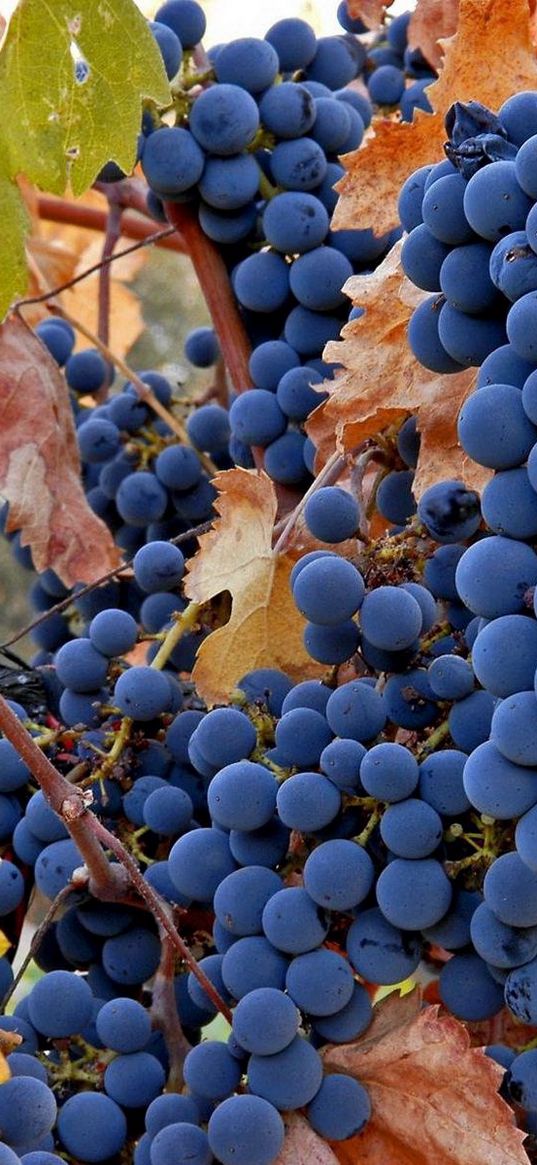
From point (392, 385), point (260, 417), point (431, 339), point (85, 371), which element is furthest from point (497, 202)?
point (85, 371)

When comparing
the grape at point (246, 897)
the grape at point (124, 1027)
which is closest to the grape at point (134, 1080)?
the grape at point (124, 1027)

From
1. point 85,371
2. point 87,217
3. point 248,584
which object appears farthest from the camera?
point 87,217

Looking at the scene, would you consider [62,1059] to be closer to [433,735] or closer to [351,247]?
[433,735]

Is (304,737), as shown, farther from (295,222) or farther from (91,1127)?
(295,222)

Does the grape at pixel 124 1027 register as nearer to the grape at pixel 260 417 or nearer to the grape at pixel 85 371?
the grape at pixel 260 417

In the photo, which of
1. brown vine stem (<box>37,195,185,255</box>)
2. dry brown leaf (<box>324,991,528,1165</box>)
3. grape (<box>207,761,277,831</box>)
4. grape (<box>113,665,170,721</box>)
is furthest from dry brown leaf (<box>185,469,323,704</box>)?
brown vine stem (<box>37,195,185,255</box>)
